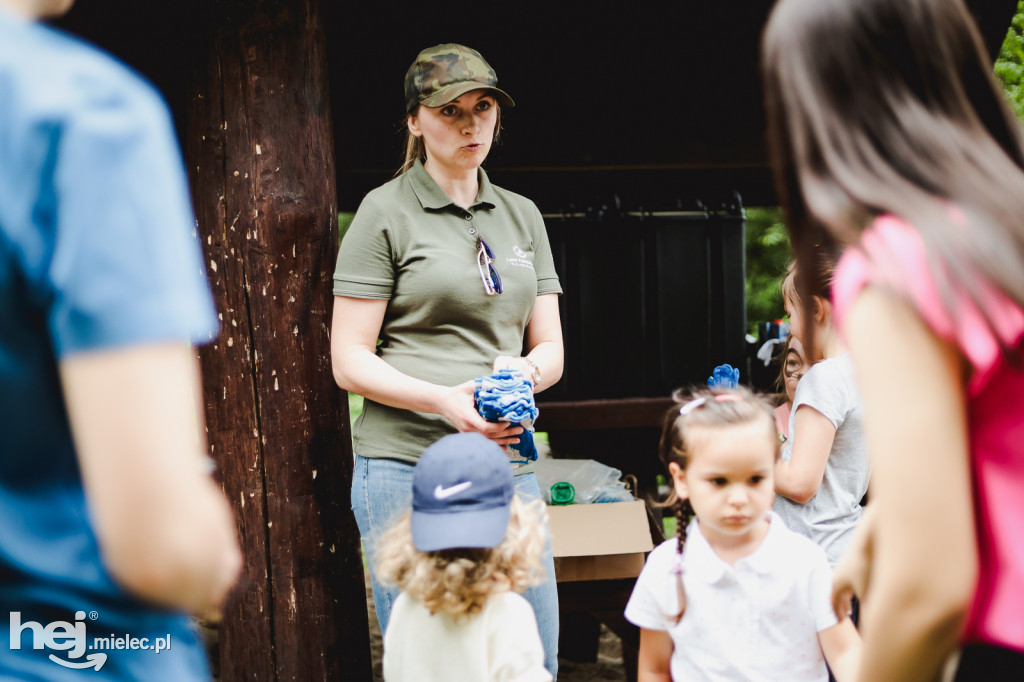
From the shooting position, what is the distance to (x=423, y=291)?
1.94 meters

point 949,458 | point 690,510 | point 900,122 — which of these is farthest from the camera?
point 690,510

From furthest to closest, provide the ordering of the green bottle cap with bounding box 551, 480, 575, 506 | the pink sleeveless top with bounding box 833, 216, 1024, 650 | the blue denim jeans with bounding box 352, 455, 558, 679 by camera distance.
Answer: the green bottle cap with bounding box 551, 480, 575, 506
the blue denim jeans with bounding box 352, 455, 558, 679
the pink sleeveless top with bounding box 833, 216, 1024, 650

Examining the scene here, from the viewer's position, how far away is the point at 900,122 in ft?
2.83

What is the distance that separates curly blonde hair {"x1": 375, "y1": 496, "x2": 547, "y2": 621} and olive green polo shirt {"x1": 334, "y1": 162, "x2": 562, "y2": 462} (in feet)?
1.23

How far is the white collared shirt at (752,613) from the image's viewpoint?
154cm

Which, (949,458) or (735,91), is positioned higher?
(735,91)

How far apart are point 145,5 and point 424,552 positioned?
2.28 metres

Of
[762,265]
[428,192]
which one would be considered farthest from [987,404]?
[762,265]

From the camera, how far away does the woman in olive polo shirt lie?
192cm

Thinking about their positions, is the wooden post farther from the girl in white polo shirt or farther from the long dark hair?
the long dark hair

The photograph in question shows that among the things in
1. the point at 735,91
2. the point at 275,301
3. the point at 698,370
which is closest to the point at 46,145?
the point at 275,301

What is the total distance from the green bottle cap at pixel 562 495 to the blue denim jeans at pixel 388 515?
31.7 inches

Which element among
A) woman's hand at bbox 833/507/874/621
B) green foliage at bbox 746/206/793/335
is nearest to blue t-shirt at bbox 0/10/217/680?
woman's hand at bbox 833/507/874/621

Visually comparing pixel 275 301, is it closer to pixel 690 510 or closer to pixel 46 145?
pixel 690 510
